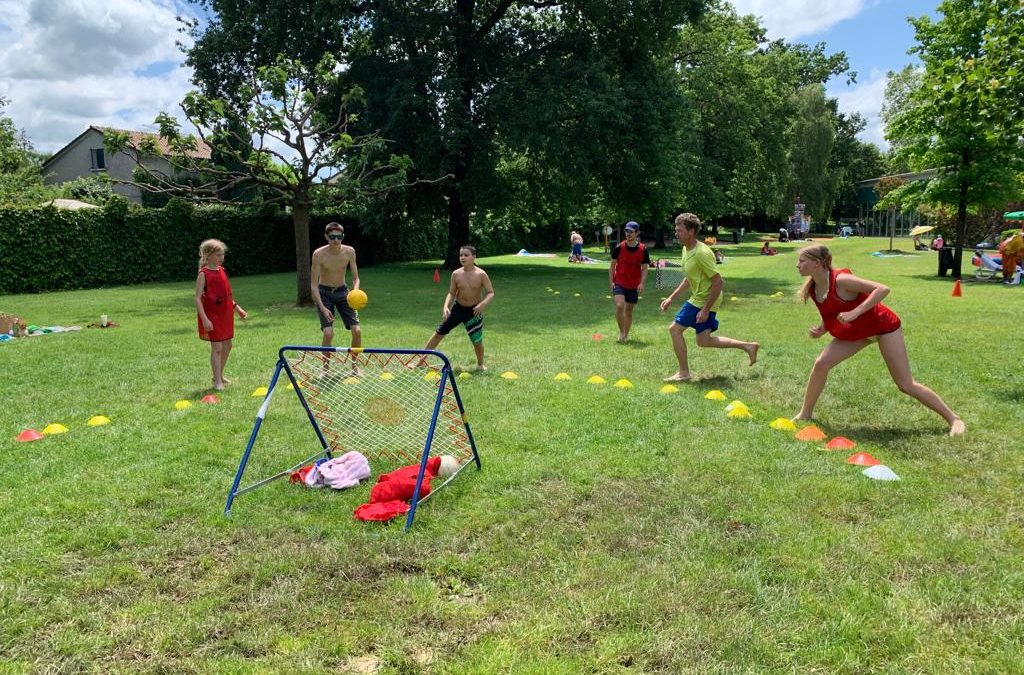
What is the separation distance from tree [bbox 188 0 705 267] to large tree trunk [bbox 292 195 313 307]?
5585mm

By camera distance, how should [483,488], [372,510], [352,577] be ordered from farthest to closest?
1. [483,488]
2. [372,510]
3. [352,577]

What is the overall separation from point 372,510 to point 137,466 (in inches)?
85.5

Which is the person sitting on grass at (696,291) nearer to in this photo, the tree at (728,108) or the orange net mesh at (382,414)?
the orange net mesh at (382,414)

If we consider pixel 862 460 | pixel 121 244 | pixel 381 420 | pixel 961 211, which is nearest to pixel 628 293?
pixel 862 460

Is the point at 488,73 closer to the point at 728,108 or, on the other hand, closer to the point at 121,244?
the point at 121,244

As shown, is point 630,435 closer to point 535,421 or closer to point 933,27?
point 535,421

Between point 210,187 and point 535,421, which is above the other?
point 210,187

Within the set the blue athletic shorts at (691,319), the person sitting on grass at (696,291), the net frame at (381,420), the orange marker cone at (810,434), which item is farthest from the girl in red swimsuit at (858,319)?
the net frame at (381,420)

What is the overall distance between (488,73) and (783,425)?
64.3ft

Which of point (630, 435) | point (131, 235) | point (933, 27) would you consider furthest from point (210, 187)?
point (933, 27)

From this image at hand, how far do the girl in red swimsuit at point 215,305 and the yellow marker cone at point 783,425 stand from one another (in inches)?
232

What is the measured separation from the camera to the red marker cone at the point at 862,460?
4.89m

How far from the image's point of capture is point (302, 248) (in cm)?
1644

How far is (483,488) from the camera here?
4.61 metres
